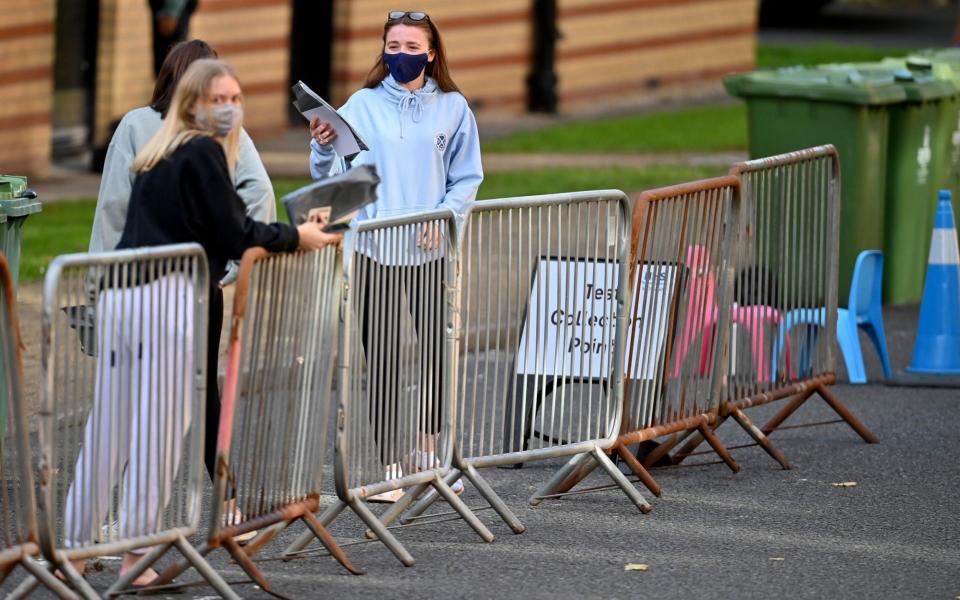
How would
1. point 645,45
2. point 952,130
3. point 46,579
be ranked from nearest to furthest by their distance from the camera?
point 46,579
point 952,130
point 645,45

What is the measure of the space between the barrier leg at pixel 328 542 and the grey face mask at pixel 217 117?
4.13 feet

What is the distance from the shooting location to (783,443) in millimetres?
8352

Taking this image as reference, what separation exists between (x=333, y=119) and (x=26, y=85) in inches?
384

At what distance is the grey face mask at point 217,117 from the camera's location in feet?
18.7

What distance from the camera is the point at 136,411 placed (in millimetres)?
5387

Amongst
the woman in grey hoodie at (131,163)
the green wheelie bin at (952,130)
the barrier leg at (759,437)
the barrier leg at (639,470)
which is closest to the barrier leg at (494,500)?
the barrier leg at (639,470)

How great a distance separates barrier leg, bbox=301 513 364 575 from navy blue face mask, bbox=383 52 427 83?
187 centimetres

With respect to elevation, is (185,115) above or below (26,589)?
above

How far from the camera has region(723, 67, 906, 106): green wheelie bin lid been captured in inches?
429

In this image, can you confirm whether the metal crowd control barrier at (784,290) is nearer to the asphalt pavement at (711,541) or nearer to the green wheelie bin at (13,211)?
the asphalt pavement at (711,541)

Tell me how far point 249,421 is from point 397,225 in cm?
86

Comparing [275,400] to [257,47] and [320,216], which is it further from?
[257,47]

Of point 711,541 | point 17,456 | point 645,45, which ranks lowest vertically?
point 711,541

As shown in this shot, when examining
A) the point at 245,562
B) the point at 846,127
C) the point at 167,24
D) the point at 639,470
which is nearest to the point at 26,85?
the point at 167,24
